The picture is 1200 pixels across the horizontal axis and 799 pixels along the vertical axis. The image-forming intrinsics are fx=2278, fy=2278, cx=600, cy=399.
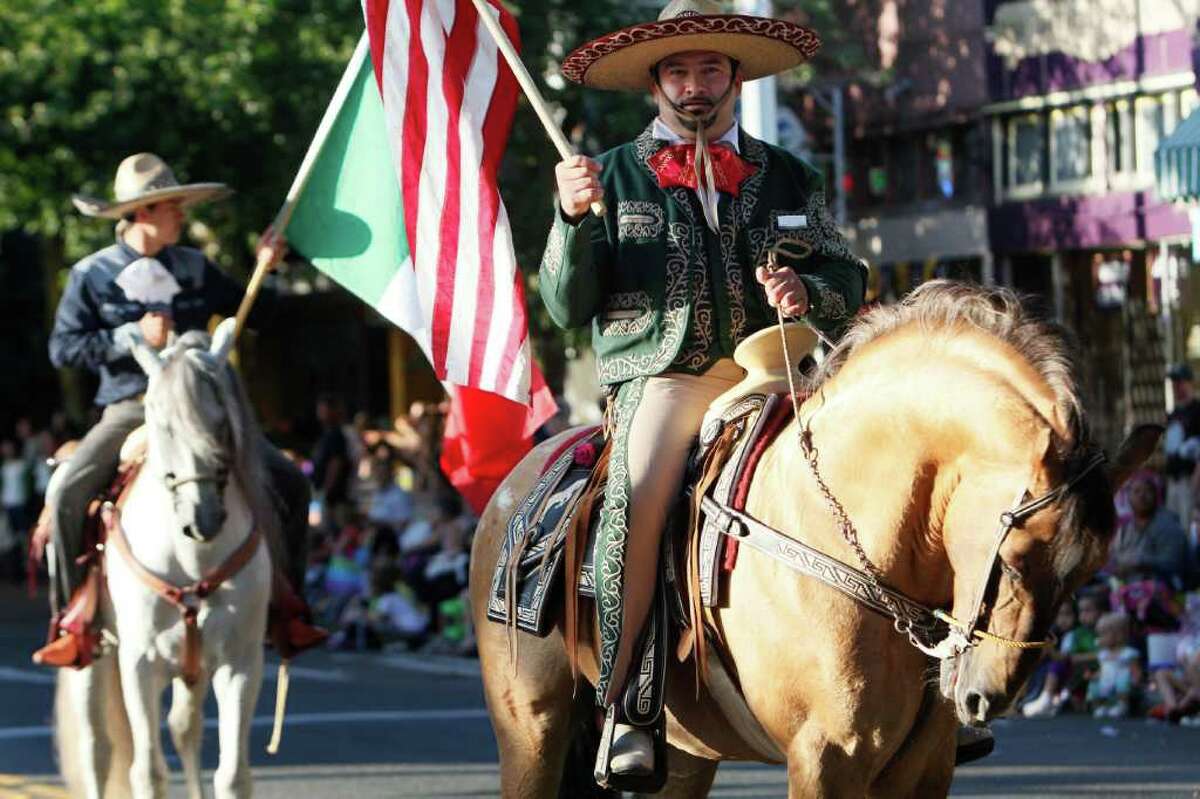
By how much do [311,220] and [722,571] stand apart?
3764mm

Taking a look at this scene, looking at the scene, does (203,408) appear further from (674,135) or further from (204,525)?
(674,135)

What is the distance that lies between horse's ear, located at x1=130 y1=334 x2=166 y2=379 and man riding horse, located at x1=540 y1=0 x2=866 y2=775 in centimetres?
251

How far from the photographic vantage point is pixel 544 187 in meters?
24.7

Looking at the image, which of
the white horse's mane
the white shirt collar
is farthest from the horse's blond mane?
the white horse's mane

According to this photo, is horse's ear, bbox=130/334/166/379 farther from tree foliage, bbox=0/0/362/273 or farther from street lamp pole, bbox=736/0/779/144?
tree foliage, bbox=0/0/362/273

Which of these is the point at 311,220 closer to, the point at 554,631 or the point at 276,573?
the point at 276,573

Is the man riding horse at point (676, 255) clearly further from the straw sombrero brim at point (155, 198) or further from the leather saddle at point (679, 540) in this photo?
the straw sombrero brim at point (155, 198)

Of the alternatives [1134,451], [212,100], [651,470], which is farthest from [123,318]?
[212,100]

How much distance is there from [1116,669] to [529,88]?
8509mm

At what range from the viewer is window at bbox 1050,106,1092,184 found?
27.5m

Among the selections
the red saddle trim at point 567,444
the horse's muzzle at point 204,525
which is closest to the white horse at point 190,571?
the horse's muzzle at point 204,525

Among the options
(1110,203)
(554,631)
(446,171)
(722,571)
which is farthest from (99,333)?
(1110,203)

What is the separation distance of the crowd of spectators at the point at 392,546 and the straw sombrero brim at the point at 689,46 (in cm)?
1219

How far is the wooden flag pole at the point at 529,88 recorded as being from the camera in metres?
6.64
